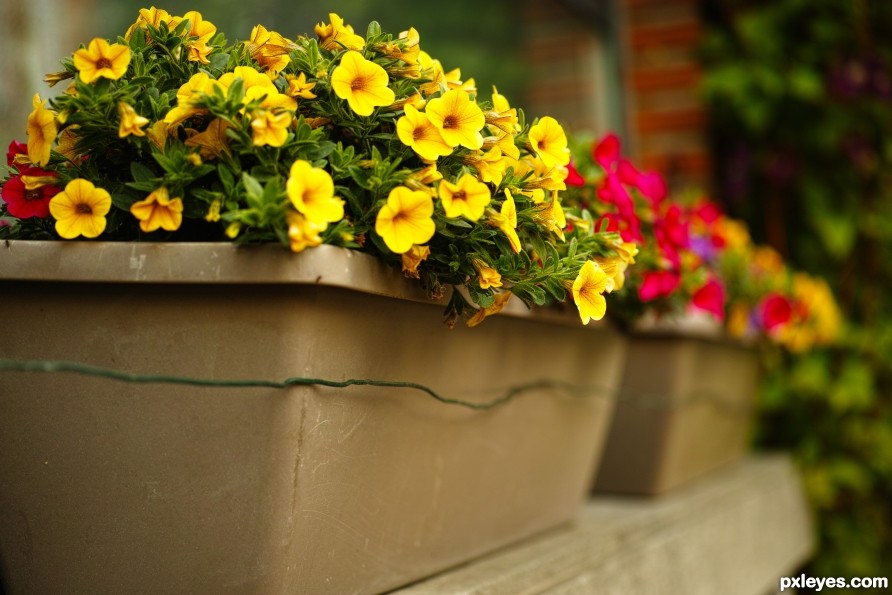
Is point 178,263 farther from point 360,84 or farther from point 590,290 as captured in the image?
point 590,290

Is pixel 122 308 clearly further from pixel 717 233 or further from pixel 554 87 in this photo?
pixel 554 87

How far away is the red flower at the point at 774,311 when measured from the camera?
2.13 metres

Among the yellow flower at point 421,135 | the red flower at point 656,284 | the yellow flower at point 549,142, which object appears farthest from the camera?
the red flower at point 656,284

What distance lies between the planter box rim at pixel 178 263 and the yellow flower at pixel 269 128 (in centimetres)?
9

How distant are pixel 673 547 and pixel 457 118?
96 centimetres

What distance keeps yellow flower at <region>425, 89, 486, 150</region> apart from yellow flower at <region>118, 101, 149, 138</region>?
264 mm

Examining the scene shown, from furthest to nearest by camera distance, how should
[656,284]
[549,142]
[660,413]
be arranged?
[660,413] → [656,284] → [549,142]

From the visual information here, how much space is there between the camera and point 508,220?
93 centimetres

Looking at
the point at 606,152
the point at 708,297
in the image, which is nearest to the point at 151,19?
the point at 606,152

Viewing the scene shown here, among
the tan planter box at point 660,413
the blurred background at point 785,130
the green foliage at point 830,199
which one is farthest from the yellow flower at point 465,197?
the green foliage at point 830,199

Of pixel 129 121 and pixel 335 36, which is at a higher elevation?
pixel 335 36

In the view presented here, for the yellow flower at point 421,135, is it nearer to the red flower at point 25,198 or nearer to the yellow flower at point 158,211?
the yellow flower at point 158,211

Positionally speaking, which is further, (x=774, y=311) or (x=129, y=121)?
(x=774, y=311)

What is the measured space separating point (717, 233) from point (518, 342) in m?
0.90
